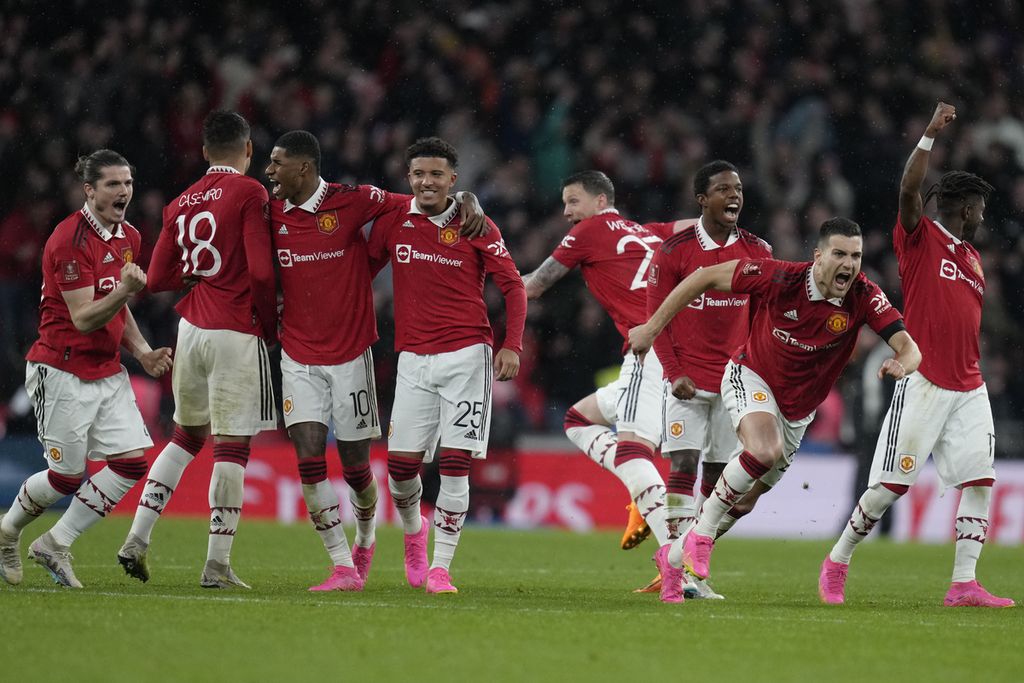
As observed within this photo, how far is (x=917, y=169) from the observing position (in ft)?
25.9

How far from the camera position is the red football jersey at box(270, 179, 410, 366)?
27.1ft

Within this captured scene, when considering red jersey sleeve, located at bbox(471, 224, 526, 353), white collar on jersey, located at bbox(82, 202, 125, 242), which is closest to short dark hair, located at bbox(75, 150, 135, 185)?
white collar on jersey, located at bbox(82, 202, 125, 242)

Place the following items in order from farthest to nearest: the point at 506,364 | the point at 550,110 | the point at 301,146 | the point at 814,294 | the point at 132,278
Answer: the point at 550,110 → the point at 301,146 → the point at 506,364 → the point at 814,294 → the point at 132,278

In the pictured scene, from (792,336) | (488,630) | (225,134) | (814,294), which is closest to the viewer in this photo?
(488,630)

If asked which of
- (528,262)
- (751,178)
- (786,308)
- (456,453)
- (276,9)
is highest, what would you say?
(276,9)

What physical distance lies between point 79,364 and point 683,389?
11.3 ft

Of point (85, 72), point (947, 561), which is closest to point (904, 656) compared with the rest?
point (947, 561)

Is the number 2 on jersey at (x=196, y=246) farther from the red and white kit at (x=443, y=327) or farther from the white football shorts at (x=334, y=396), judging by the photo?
the red and white kit at (x=443, y=327)

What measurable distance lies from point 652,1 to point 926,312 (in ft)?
42.1

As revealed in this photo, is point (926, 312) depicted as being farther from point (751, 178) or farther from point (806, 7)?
point (806, 7)

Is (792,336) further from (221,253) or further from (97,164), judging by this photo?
(97,164)

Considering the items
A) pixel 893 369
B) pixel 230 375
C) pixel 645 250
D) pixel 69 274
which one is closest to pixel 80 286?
pixel 69 274

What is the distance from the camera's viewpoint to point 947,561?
495 inches

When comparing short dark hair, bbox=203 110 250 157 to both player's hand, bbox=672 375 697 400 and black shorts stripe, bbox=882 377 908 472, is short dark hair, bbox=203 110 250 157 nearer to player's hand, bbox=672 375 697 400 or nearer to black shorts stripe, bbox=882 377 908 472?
player's hand, bbox=672 375 697 400
